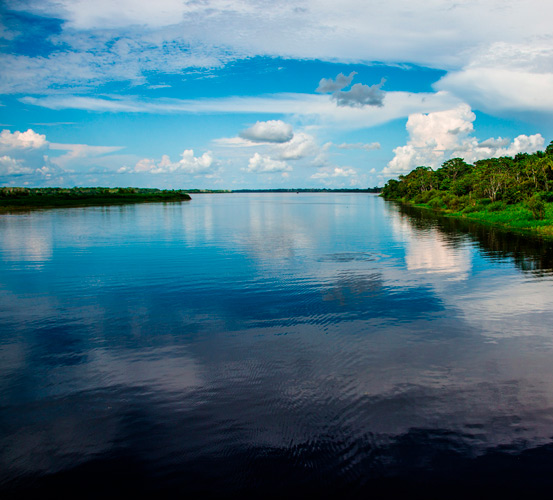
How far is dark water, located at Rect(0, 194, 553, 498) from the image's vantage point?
8.91 m

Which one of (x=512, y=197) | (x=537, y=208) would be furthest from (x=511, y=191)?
→ (x=537, y=208)

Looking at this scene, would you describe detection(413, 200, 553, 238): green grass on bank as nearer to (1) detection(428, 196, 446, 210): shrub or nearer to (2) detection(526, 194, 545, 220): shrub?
(2) detection(526, 194, 545, 220): shrub

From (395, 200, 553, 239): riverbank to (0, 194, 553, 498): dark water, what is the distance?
26214 millimetres

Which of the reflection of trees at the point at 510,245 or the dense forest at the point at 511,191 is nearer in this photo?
the reflection of trees at the point at 510,245

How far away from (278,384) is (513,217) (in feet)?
189

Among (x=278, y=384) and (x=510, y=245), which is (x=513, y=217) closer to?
(x=510, y=245)

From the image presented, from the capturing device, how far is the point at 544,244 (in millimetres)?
39344

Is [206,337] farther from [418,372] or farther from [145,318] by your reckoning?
[418,372]

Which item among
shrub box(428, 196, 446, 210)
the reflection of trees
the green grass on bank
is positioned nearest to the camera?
the reflection of trees

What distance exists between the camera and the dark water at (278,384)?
8906mm

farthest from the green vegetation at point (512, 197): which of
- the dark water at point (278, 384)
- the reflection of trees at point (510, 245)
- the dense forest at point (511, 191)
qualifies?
the dark water at point (278, 384)

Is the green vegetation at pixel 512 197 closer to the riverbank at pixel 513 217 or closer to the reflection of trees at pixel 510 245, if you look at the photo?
the riverbank at pixel 513 217

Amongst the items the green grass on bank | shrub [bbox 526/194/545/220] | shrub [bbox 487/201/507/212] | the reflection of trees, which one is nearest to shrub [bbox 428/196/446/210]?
the green grass on bank

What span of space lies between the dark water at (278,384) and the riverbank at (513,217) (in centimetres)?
2621
